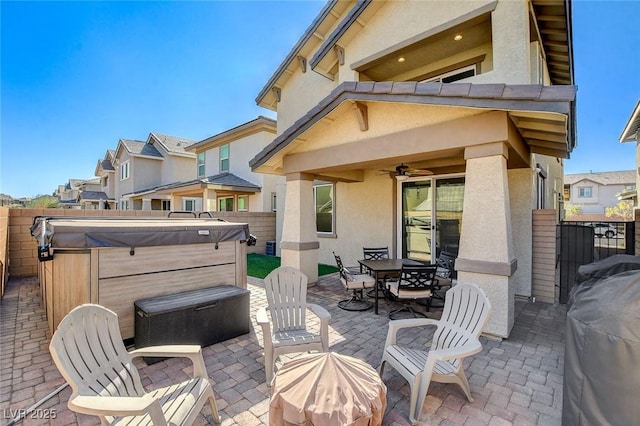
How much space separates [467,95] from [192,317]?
5132 mm

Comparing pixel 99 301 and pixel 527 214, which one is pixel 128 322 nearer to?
pixel 99 301

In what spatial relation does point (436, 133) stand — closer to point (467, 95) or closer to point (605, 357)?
point (467, 95)

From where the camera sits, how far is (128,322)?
4.22 metres

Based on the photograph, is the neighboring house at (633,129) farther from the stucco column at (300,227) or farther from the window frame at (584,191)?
the window frame at (584,191)

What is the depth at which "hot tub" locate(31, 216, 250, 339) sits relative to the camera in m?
3.89

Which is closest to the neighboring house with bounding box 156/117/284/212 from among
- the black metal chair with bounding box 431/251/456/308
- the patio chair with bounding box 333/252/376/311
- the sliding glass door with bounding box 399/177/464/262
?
the sliding glass door with bounding box 399/177/464/262

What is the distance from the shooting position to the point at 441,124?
504 cm

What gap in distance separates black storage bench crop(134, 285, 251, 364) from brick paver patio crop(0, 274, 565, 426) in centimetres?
22

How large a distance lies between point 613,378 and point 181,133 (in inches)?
1120

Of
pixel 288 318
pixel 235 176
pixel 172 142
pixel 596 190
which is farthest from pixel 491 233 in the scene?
pixel 596 190

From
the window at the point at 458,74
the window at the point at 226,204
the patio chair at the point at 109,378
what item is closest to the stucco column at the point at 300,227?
the window at the point at 458,74

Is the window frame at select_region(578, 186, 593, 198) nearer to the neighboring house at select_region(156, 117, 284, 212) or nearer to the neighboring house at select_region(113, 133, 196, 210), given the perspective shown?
the neighboring house at select_region(156, 117, 284, 212)

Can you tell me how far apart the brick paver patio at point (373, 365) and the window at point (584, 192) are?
4688cm

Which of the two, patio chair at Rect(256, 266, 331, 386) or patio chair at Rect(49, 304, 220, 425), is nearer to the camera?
patio chair at Rect(49, 304, 220, 425)
